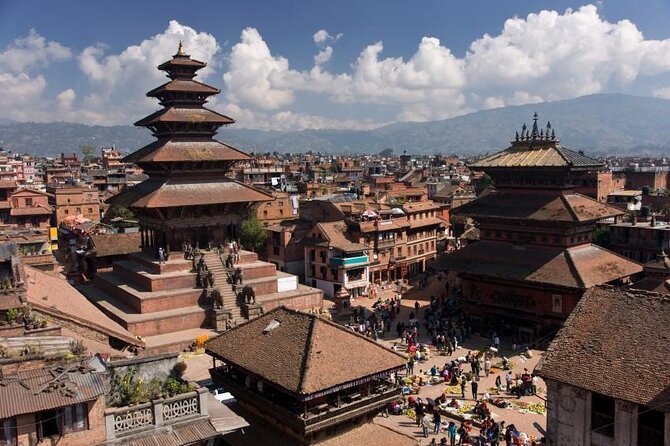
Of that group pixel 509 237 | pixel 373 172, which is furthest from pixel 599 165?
pixel 373 172

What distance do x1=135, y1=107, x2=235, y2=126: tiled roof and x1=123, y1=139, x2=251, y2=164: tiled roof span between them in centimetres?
159

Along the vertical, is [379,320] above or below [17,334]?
below

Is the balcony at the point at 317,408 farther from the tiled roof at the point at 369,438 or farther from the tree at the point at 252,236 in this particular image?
the tree at the point at 252,236

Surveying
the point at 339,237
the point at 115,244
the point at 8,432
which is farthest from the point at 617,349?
the point at 115,244

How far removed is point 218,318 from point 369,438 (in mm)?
20495

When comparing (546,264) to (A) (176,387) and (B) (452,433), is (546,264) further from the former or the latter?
(A) (176,387)

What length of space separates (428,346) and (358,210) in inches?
1088

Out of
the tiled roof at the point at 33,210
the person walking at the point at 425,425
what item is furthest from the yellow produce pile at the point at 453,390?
the tiled roof at the point at 33,210

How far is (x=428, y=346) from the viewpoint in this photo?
36250 mm

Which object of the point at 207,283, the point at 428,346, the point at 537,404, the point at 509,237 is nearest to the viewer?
the point at 537,404

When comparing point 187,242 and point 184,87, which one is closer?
point 187,242

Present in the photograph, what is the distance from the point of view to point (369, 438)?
1755cm

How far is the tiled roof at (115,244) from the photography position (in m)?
48.4

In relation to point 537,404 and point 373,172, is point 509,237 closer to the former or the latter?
point 537,404
